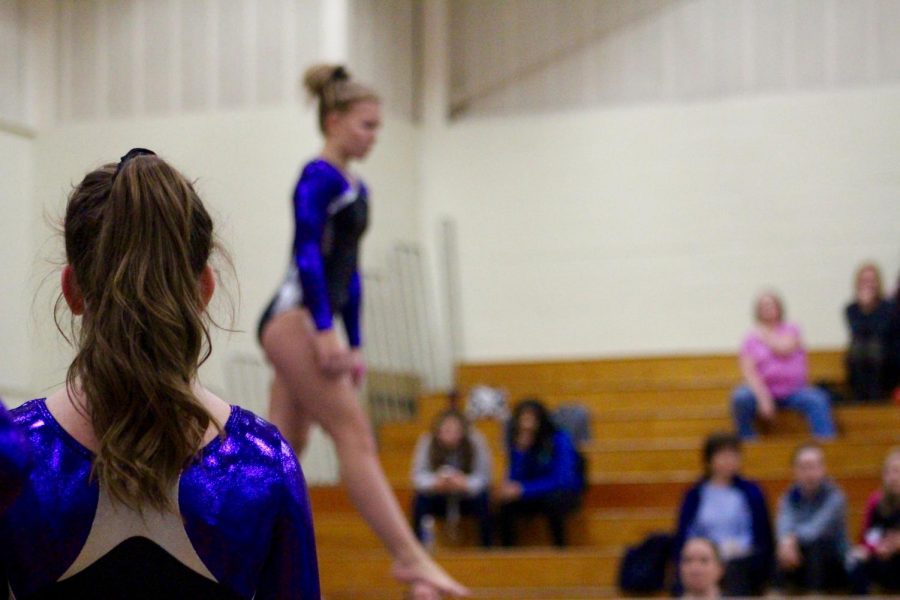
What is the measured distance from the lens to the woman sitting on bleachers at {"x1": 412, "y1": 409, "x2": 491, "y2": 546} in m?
6.60

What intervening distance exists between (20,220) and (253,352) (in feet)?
8.84

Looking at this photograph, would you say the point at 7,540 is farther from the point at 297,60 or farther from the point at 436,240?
the point at 436,240

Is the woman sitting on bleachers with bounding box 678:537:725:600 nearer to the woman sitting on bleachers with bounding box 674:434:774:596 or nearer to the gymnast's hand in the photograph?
the woman sitting on bleachers with bounding box 674:434:774:596

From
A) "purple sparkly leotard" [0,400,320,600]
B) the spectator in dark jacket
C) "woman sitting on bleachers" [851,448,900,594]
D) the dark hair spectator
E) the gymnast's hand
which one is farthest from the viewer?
the dark hair spectator

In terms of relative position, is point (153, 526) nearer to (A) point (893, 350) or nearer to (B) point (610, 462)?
(B) point (610, 462)

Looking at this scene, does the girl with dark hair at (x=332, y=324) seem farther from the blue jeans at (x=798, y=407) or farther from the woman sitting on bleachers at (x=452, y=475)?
the blue jeans at (x=798, y=407)

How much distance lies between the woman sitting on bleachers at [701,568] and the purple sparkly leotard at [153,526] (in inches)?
161

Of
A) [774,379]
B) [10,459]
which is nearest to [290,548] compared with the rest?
[10,459]

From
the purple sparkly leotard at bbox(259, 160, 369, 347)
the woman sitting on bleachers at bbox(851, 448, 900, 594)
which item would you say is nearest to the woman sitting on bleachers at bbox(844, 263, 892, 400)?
the woman sitting on bleachers at bbox(851, 448, 900, 594)

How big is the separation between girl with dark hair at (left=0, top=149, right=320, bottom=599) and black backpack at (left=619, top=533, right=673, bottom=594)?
456 cm

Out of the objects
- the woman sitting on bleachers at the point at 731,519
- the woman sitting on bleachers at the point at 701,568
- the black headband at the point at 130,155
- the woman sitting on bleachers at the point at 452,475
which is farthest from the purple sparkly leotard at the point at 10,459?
the woman sitting on bleachers at the point at 452,475

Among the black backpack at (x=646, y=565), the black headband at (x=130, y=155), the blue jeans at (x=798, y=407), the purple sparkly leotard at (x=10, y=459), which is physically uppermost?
the black headband at (x=130, y=155)

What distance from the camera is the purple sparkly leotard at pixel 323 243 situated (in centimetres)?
375

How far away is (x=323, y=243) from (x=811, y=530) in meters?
2.76
